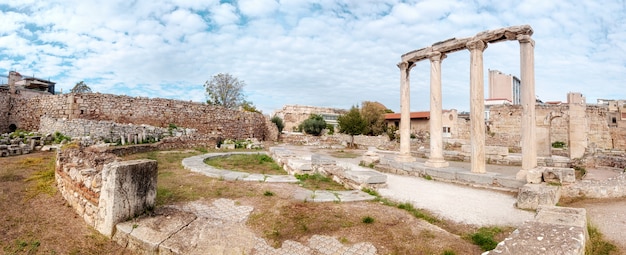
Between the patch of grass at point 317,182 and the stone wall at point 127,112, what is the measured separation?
54.7ft

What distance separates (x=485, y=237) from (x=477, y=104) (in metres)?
6.62

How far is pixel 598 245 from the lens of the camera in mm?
4070

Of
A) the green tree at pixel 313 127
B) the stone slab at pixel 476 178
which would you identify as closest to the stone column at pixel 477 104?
the stone slab at pixel 476 178

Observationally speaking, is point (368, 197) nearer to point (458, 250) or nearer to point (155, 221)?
point (458, 250)

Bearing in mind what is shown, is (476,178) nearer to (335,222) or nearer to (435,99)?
(435,99)

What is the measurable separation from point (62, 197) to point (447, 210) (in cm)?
754

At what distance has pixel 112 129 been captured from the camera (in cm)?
1581

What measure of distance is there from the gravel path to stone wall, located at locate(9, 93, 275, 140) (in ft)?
61.6

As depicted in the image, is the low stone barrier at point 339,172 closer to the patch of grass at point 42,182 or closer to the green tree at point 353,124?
the patch of grass at point 42,182

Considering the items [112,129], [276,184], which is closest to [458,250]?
[276,184]

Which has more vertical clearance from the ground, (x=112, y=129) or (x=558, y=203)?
(x=112, y=129)

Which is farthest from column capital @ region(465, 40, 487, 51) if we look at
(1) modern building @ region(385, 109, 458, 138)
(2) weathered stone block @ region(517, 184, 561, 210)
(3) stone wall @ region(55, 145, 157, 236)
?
(1) modern building @ region(385, 109, 458, 138)

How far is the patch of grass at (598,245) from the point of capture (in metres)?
3.88

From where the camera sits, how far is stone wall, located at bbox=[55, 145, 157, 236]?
4277 mm
